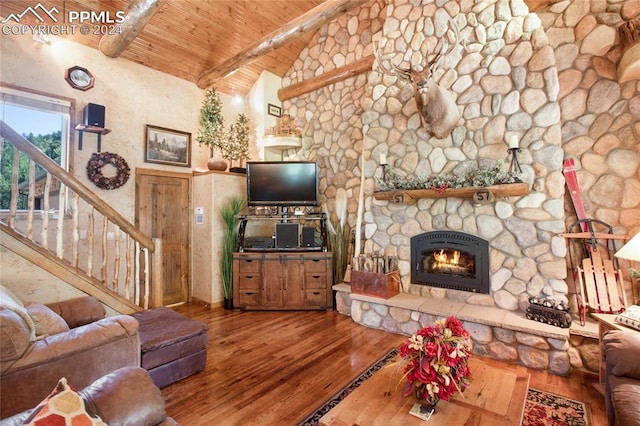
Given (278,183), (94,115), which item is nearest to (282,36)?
(278,183)

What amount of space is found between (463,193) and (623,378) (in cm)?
188

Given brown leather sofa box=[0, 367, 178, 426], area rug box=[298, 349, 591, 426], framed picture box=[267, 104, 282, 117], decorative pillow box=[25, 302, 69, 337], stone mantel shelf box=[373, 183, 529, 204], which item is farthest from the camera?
framed picture box=[267, 104, 282, 117]

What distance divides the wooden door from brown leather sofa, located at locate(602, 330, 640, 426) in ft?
15.9

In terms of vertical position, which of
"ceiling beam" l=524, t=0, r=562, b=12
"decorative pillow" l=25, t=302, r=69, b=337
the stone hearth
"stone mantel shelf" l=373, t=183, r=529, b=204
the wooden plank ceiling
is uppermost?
the wooden plank ceiling

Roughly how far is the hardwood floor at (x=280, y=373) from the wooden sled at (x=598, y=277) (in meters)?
0.58

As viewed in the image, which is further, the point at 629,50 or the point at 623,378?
the point at 629,50

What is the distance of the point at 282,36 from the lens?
13.2 feet

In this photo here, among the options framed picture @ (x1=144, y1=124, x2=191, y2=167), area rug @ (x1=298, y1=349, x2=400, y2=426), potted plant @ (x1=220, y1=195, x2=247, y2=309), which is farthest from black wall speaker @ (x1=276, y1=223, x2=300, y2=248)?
area rug @ (x1=298, y1=349, x2=400, y2=426)

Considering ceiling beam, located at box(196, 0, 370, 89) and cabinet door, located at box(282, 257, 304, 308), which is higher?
ceiling beam, located at box(196, 0, 370, 89)

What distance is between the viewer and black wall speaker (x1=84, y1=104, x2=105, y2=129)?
3812 mm

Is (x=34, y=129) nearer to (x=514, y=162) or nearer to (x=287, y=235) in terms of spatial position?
(x=287, y=235)

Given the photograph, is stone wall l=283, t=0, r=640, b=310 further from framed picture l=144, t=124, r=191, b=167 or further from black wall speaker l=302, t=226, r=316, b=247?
framed picture l=144, t=124, r=191, b=167

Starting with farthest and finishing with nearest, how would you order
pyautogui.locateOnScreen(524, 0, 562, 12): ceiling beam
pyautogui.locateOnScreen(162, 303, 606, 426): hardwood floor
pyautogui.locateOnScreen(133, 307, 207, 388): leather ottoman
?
1. pyautogui.locateOnScreen(524, 0, 562, 12): ceiling beam
2. pyautogui.locateOnScreen(133, 307, 207, 388): leather ottoman
3. pyautogui.locateOnScreen(162, 303, 606, 426): hardwood floor

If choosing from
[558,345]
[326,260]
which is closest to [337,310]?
[326,260]
